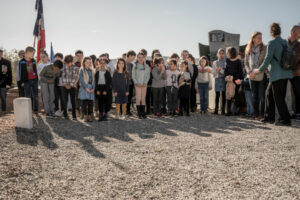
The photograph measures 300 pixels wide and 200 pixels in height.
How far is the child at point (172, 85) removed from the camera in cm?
777

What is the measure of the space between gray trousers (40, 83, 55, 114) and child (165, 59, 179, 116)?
11.3 ft

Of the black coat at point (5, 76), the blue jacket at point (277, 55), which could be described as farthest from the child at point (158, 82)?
the black coat at point (5, 76)

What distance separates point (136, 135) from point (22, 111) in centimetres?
271

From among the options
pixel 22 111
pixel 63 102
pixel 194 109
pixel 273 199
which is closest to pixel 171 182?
pixel 273 199

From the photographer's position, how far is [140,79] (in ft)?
24.8

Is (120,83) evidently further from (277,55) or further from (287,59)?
(287,59)

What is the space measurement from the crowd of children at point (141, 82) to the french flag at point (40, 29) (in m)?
5.54

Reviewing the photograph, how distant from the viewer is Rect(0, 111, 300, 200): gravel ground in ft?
8.64

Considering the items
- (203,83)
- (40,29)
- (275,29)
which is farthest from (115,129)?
(40,29)

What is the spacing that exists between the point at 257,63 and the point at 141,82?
3.15m

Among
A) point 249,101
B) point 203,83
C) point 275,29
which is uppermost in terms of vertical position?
point 275,29

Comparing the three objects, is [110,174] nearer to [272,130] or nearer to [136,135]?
[136,135]

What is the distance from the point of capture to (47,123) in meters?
6.66

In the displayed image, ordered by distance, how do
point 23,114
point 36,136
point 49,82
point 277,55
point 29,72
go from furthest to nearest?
point 29,72 < point 49,82 < point 23,114 < point 277,55 < point 36,136
